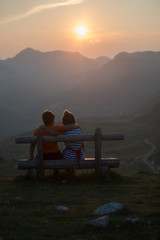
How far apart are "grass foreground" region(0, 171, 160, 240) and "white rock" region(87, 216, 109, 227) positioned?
0.32 ft

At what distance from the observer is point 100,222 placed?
6.74 meters

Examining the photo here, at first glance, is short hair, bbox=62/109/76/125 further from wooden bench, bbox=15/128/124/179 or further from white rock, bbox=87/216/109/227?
white rock, bbox=87/216/109/227

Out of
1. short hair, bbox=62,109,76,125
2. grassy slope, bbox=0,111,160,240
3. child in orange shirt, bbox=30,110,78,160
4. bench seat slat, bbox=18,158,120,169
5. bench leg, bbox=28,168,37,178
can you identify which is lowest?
grassy slope, bbox=0,111,160,240

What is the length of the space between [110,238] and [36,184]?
5631mm

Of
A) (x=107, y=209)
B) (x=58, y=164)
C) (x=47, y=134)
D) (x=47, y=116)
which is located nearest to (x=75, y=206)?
(x=107, y=209)

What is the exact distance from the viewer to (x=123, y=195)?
9.59 meters

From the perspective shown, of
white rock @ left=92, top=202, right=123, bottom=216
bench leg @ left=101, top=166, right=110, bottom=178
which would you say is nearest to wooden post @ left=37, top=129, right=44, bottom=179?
bench leg @ left=101, top=166, right=110, bottom=178

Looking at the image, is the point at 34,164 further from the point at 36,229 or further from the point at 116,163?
the point at 36,229

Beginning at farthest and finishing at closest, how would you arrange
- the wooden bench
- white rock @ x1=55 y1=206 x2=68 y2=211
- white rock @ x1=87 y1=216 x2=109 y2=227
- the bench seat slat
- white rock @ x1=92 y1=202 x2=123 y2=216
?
the bench seat slat, the wooden bench, white rock @ x1=55 y1=206 x2=68 y2=211, white rock @ x1=92 y1=202 x2=123 y2=216, white rock @ x1=87 y1=216 x2=109 y2=227

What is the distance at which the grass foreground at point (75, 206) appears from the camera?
6.39 meters

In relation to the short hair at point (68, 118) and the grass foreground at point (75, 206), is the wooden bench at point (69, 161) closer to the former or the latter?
the grass foreground at point (75, 206)

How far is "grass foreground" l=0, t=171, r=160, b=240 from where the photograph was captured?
21.0 ft

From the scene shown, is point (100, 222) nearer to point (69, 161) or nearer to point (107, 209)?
point (107, 209)

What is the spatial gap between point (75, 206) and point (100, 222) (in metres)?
1.83
